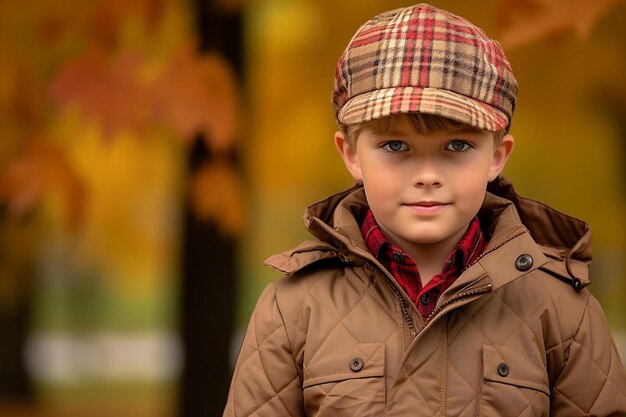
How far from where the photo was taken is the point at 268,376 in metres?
2.46

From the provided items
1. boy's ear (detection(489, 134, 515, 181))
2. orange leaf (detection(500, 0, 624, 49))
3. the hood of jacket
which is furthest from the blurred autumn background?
boy's ear (detection(489, 134, 515, 181))

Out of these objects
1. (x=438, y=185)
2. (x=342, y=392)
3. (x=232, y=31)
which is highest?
(x=232, y=31)

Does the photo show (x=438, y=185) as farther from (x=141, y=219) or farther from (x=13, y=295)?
(x=141, y=219)

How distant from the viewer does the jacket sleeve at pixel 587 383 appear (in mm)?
2406

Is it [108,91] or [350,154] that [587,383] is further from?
[108,91]

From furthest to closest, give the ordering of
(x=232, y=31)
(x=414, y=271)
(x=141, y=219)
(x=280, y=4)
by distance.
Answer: (x=141, y=219) → (x=280, y=4) → (x=232, y=31) → (x=414, y=271)

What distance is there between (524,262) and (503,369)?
0.77 ft

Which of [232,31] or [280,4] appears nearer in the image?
[232,31]

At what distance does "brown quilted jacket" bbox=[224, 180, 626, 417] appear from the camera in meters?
2.31

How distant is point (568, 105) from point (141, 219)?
550 centimetres

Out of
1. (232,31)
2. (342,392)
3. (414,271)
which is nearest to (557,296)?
(414,271)

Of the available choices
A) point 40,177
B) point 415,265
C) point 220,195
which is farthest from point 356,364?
point 40,177

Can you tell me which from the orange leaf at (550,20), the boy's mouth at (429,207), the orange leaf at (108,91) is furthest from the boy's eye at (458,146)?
the orange leaf at (108,91)

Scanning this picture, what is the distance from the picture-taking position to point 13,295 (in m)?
9.52
